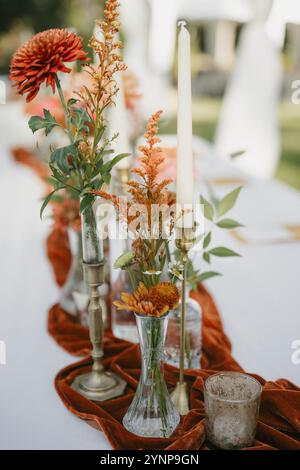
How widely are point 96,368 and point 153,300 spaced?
0.27 meters

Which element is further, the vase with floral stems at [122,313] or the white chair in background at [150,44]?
the white chair in background at [150,44]

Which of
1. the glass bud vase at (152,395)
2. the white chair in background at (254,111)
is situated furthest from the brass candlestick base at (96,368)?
the white chair in background at (254,111)

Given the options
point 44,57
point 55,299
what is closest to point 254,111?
point 55,299

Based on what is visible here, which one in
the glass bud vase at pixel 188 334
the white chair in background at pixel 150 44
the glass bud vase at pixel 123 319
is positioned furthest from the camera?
the white chair in background at pixel 150 44

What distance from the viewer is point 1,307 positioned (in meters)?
Result: 1.33

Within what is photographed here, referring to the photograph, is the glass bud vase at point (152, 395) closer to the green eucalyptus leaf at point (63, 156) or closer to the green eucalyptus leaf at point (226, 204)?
the green eucalyptus leaf at point (63, 156)

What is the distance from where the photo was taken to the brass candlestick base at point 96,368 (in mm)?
911

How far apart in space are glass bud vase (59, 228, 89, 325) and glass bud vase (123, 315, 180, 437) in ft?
1.28

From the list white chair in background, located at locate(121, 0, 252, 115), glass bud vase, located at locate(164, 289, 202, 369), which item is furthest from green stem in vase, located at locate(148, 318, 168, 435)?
white chair in background, located at locate(121, 0, 252, 115)

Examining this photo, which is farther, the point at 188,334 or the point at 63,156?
the point at 188,334

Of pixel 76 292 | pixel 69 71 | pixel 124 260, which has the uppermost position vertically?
pixel 69 71

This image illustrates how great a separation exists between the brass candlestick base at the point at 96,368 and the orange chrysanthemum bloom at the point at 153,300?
15 centimetres

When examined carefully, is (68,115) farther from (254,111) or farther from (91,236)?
(254,111)

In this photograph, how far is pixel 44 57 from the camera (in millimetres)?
742
